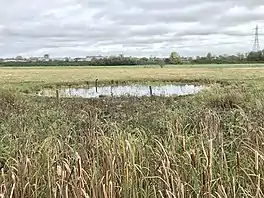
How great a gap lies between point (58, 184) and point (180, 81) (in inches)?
1896

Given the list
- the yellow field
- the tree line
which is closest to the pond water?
the yellow field

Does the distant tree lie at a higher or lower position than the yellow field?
higher

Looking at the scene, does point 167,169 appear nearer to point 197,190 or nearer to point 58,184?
point 197,190

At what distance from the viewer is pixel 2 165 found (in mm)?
5410

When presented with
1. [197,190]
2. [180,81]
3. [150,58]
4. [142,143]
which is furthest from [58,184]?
[150,58]

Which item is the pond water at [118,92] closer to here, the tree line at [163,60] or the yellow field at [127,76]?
the yellow field at [127,76]

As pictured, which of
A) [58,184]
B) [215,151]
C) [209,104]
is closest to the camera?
[58,184]

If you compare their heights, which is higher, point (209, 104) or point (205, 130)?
point (205, 130)

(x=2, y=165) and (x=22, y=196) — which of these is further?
(x=2, y=165)

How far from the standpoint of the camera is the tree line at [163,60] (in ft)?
372

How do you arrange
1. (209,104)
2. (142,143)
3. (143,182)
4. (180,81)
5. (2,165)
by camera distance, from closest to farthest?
(143,182) → (142,143) → (2,165) → (209,104) → (180,81)

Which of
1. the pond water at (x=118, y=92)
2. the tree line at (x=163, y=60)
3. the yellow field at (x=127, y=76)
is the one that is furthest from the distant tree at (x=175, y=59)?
the pond water at (x=118, y=92)

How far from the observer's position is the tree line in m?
113

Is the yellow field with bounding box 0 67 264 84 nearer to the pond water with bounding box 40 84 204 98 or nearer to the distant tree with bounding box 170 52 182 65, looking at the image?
the pond water with bounding box 40 84 204 98
